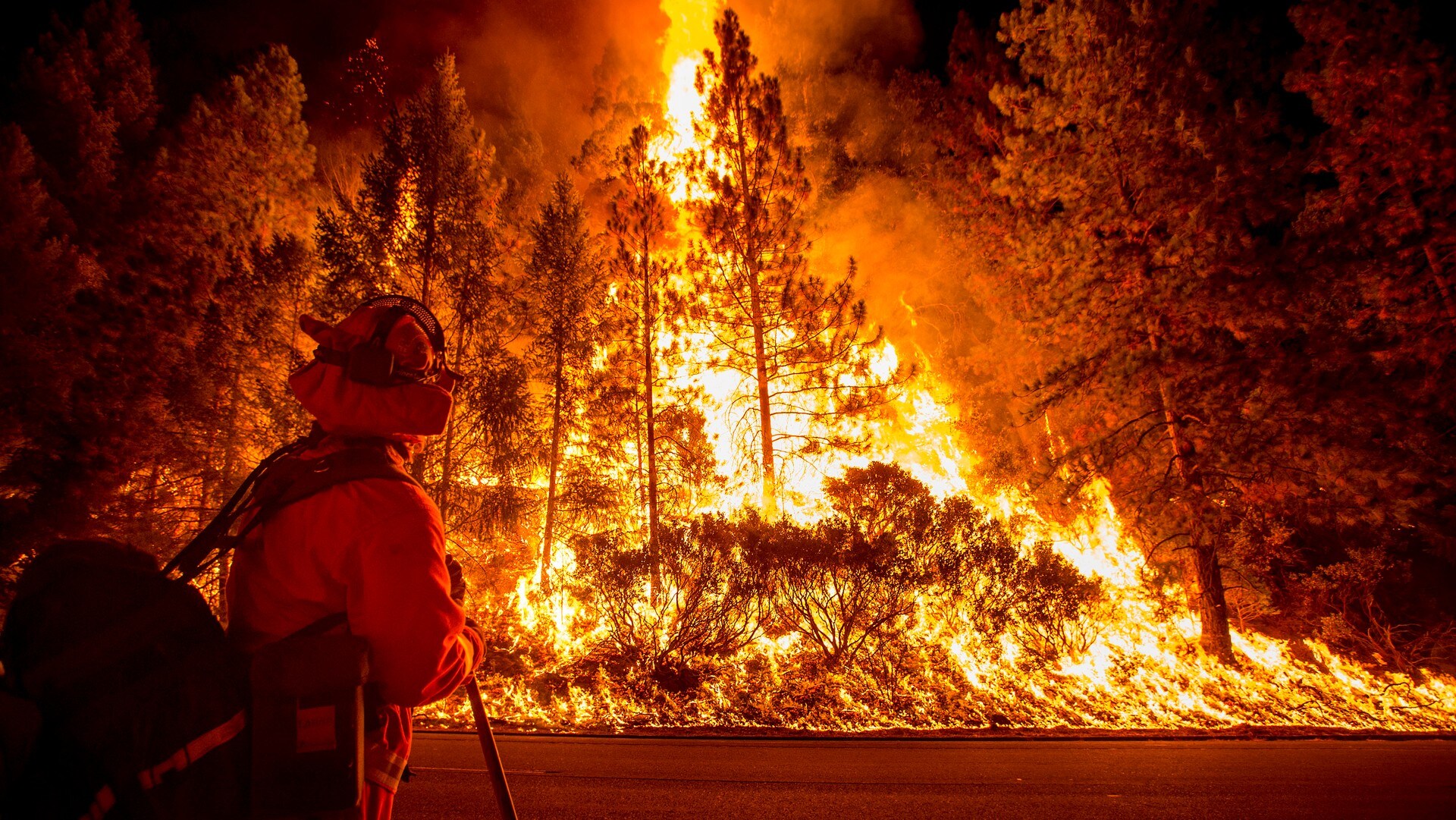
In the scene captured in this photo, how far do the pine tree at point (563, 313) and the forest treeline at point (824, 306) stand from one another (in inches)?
3.5

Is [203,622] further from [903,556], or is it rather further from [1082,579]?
[1082,579]

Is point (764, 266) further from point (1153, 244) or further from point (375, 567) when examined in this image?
point (375, 567)

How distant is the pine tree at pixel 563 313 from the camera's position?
1505cm

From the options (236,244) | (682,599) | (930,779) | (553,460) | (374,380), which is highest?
(236,244)

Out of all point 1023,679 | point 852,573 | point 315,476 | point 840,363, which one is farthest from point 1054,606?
point 315,476

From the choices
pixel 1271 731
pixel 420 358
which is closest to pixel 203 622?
pixel 420 358

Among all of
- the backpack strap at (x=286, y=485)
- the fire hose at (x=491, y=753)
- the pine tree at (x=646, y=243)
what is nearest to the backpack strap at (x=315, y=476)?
the backpack strap at (x=286, y=485)

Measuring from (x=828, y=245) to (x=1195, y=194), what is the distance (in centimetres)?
900

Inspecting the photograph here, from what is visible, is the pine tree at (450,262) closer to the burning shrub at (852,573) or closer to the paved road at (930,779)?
the burning shrub at (852,573)

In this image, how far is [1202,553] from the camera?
10875mm

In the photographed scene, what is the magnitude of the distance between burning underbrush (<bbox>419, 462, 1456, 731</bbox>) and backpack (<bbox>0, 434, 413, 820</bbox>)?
25.2 ft

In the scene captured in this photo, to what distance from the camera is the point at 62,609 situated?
58.2 inches

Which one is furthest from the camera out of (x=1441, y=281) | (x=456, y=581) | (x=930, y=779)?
(x=1441, y=281)

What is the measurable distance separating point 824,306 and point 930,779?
9181mm
